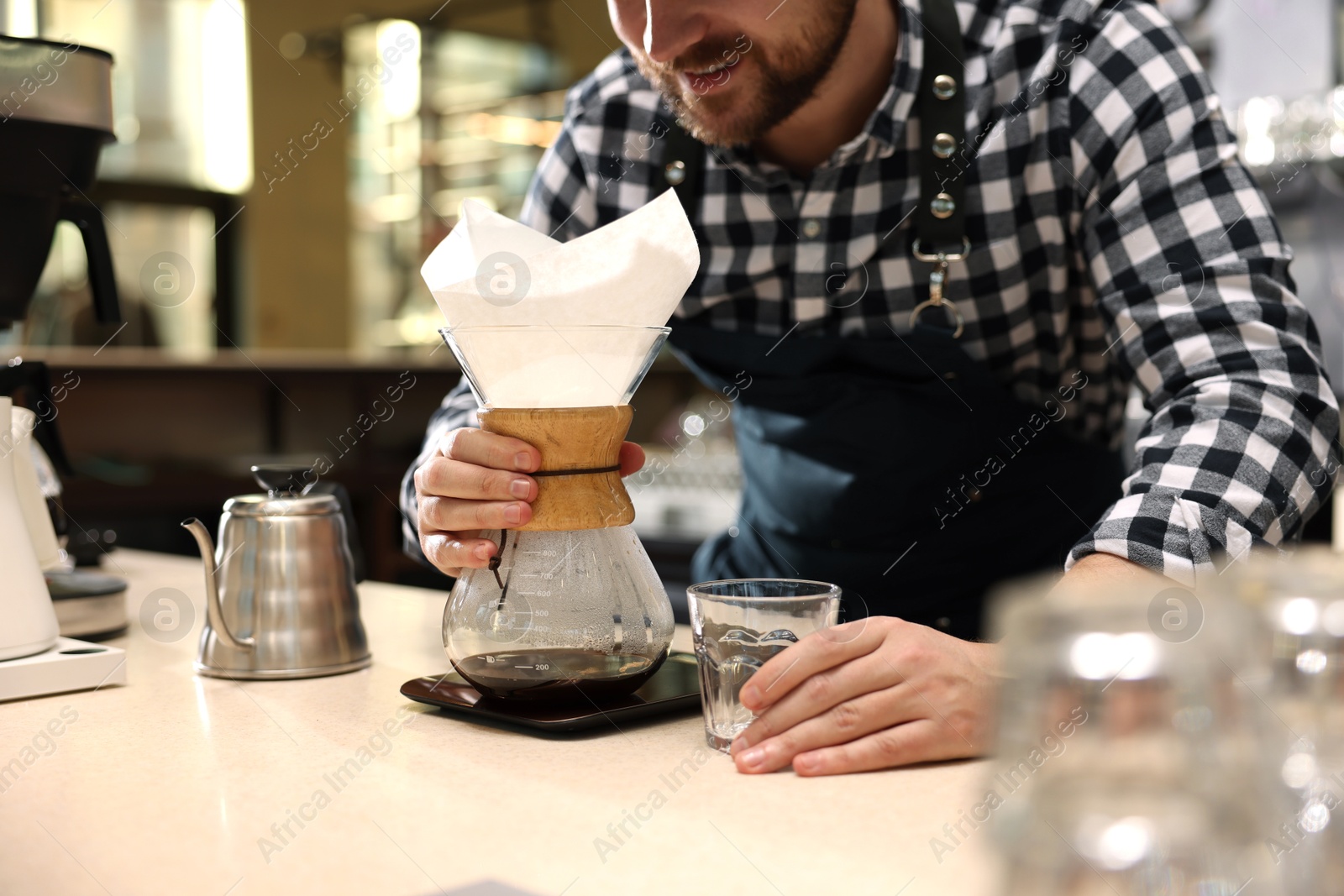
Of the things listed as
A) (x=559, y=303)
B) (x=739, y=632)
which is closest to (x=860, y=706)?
(x=739, y=632)

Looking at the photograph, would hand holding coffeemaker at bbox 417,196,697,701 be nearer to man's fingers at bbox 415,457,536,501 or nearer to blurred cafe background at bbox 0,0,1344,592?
man's fingers at bbox 415,457,536,501

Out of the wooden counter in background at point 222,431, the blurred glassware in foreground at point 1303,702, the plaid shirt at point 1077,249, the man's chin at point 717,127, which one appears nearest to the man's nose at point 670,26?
the man's chin at point 717,127

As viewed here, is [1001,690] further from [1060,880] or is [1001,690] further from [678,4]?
[678,4]

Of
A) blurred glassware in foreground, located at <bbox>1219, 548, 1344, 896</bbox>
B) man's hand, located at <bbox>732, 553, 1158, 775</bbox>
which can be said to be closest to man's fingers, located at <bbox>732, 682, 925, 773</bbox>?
man's hand, located at <bbox>732, 553, 1158, 775</bbox>

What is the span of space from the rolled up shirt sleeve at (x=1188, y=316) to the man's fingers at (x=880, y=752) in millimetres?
279

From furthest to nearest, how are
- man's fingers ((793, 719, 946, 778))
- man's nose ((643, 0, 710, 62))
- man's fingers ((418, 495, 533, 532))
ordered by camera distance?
1. man's nose ((643, 0, 710, 62))
2. man's fingers ((418, 495, 533, 532))
3. man's fingers ((793, 719, 946, 778))

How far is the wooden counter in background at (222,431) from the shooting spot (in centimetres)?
367

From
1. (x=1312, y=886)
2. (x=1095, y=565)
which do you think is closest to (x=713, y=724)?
(x=1095, y=565)

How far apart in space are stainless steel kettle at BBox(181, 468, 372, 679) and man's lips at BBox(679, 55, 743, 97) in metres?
0.66

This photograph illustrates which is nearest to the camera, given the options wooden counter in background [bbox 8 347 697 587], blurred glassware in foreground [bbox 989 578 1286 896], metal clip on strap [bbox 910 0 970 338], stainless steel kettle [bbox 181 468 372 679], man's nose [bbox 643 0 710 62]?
blurred glassware in foreground [bbox 989 578 1286 896]

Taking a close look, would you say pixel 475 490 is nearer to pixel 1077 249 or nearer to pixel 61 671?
pixel 61 671

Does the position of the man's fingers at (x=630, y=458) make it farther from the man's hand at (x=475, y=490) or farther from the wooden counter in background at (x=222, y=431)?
the wooden counter in background at (x=222, y=431)

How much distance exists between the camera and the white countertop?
693mm

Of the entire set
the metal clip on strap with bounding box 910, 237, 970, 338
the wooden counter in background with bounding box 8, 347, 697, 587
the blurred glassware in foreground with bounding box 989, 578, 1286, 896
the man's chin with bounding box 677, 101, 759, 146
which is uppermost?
the man's chin with bounding box 677, 101, 759, 146
